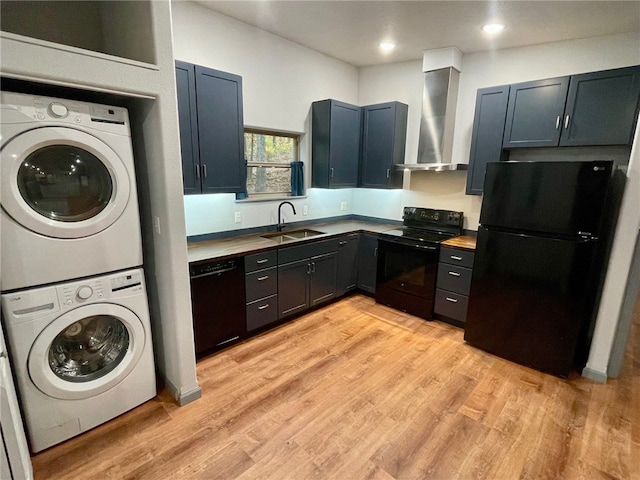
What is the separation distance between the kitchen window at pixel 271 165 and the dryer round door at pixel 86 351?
1.67m

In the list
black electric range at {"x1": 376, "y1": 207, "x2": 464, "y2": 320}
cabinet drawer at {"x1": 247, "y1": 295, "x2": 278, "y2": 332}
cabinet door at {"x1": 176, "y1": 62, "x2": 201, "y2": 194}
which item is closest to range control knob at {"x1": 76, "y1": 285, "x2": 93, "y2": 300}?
cabinet door at {"x1": 176, "y1": 62, "x2": 201, "y2": 194}

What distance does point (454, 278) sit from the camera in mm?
3100

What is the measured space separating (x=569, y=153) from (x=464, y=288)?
5.18 ft

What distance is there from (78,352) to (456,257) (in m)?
3.06

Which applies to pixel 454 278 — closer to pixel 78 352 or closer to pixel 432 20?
pixel 432 20

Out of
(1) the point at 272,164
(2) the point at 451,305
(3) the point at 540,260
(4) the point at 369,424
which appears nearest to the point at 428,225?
(2) the point at 451,305

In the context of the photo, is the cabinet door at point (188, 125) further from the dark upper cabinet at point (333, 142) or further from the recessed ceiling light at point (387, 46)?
the recessed ceiling light at point (387, 46)

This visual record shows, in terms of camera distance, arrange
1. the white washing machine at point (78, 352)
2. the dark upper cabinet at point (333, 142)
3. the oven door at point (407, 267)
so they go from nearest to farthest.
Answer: the white washing machine at point (78, 352) < the oven door at point (407, 267) < the dark upper cabinet at point (333, 142)

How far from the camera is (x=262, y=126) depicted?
3266 millimetres

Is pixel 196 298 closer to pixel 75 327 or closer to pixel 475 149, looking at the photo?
pixel 75 327

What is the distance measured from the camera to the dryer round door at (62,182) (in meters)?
1.47

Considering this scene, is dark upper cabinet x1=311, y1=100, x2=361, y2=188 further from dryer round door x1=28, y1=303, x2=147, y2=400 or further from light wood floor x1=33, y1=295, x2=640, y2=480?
dryer round door x1=28, y1=303, x2=147, y2=400

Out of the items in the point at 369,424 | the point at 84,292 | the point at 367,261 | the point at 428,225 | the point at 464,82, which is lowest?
the point at 369,424

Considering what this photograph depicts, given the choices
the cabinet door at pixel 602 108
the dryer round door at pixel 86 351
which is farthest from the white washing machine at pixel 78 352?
the cabinet door at pixel 602 108
